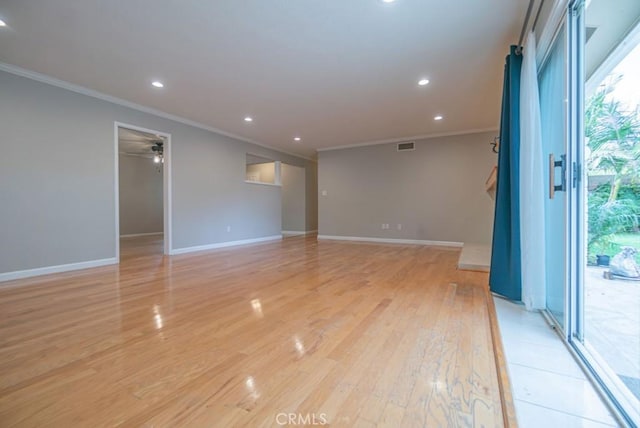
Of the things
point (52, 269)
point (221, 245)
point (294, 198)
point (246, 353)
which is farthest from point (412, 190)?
point (52, 269)

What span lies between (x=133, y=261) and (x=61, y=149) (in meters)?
1.85

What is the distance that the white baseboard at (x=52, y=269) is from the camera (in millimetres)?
3193

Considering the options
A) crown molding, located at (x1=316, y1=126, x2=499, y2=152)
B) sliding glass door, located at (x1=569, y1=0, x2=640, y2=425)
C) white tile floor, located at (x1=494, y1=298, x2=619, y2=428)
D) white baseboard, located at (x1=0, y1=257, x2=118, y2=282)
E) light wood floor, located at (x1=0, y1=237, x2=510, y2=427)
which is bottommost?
light wood floor, located at (x1=0, y1=237, x2=510, y2=427)

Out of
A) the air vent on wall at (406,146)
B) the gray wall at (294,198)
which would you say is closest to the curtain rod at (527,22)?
the air vent on wall at (406,146)

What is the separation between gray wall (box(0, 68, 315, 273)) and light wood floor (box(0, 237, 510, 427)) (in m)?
0.69

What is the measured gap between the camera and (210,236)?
5.68m

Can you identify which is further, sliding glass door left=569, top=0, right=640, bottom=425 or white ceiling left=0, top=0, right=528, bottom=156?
white ceiling left=0, top=0, right=528, bottom=156

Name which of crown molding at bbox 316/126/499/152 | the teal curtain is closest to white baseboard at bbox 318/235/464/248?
crown molding at bbox 316/126/499/152

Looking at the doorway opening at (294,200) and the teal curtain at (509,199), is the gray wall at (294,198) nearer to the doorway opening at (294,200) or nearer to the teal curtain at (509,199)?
the doorway opening at (294,200)

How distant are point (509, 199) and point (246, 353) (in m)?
2.48

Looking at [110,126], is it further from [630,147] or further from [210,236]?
[630,147]

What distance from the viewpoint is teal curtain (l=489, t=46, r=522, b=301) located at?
230cm

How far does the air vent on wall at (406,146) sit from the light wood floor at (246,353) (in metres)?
4.11

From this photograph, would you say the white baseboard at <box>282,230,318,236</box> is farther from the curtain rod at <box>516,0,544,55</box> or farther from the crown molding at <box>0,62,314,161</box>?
the curtain rod at <box>516,0,544,55</box>
